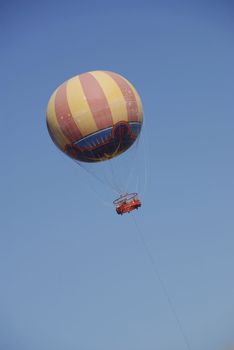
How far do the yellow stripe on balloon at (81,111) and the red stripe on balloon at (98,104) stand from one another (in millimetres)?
201

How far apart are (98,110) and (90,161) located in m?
3.52

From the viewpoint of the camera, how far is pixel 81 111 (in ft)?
165

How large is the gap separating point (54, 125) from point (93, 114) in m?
2.38

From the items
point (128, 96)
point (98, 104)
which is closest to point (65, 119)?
point (98, 104)

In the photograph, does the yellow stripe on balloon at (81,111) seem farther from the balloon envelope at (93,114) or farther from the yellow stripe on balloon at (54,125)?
the yellow stripe on balloon at (54,125)

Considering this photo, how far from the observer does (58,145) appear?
5222 centimetres

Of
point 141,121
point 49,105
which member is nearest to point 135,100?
point 141,121

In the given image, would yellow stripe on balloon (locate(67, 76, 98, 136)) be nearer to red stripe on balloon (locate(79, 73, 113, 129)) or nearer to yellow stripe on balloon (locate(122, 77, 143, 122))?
red stripe on balloon (locate(79, 73, 113, 129))

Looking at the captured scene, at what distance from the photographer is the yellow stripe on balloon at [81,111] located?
50188mm

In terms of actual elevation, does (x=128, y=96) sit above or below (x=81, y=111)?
above

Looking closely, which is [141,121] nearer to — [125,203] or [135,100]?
[135,100]

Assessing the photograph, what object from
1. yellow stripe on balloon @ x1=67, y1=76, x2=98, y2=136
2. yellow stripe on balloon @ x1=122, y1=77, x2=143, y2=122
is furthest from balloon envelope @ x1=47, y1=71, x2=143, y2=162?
yellow stripe on balloon @ x1=122, y1=77, x2=143, y2=122

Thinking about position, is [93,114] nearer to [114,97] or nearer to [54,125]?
[114,97]

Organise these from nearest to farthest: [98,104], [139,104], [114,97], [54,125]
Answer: [98,104], [114,97], [54,125], [139,104]
